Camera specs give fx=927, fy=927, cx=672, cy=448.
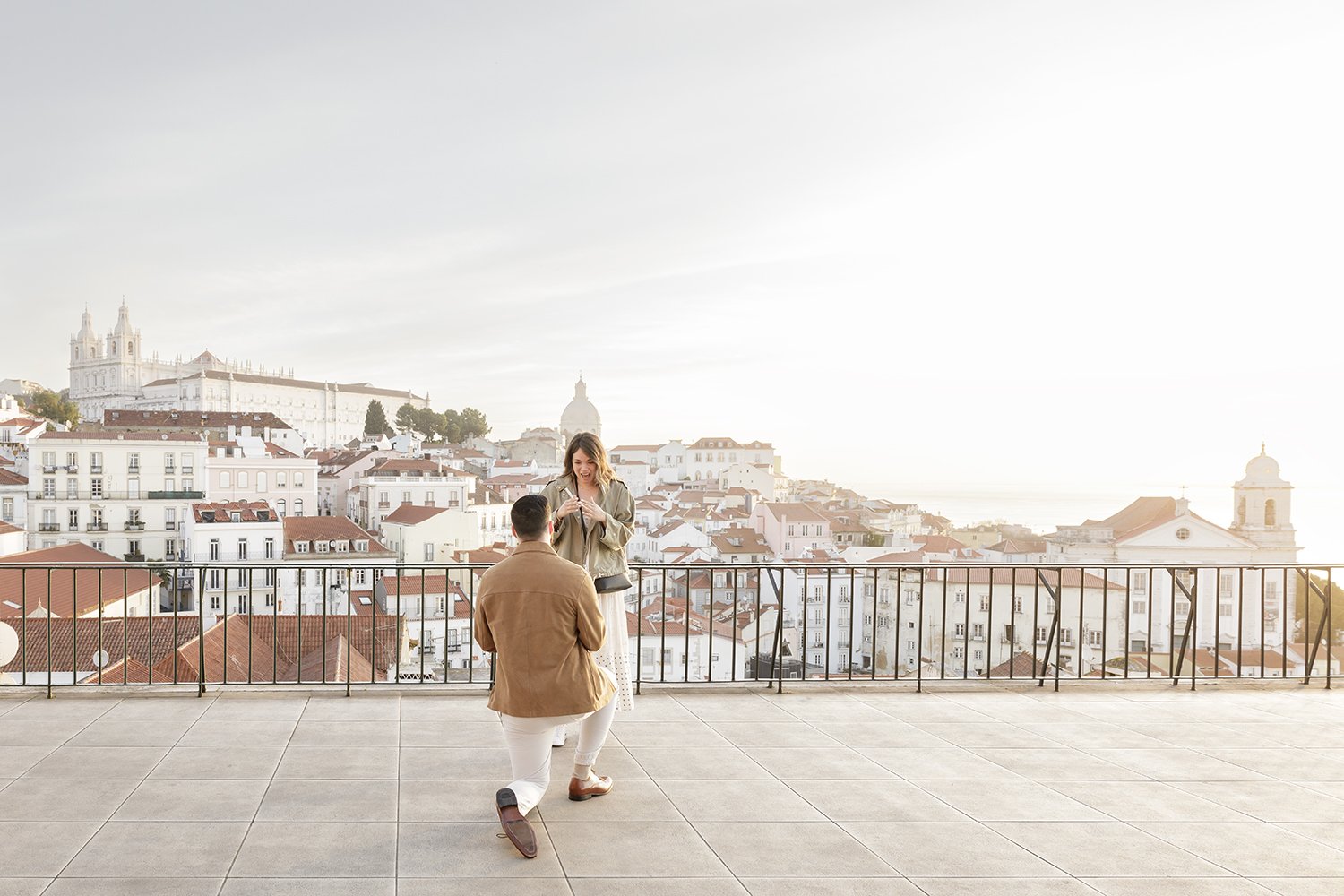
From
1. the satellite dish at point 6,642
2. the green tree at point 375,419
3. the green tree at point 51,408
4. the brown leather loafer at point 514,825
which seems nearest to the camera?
the brown leather loafer at point 514,825

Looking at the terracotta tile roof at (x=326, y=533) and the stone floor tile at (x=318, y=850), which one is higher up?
the stone floor tile at (x=318, y=850)

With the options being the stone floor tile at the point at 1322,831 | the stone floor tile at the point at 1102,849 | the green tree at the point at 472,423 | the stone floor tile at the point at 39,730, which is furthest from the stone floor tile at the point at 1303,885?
the green tree at the point at 472,423

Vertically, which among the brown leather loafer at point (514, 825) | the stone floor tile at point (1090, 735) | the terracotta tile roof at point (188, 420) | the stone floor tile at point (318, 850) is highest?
the terracotta tile roof at point (188, 420)

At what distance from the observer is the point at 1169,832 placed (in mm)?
3990

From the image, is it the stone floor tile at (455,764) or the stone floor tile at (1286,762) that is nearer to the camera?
the stone floor tile at (455,764)

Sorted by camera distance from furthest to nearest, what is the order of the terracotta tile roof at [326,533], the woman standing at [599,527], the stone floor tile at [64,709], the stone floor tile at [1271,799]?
the terracotta tile roof at [326,533] < the stone floor tile at [64,709] < the woman standing at [599,527] < the stone floor tile at [1271,799]

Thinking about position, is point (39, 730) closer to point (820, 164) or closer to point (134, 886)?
point (134, 886)

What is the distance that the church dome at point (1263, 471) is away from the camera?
35219 millimetres

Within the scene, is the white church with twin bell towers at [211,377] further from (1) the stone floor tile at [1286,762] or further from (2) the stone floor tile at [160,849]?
(1) the stone floor tile at [1286,762]

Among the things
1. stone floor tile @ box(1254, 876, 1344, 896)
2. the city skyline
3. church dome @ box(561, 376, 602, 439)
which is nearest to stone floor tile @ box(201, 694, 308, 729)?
stone floor tile @ box(1254, 876, 1344, 896)

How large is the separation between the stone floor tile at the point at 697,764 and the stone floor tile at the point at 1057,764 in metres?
1.36

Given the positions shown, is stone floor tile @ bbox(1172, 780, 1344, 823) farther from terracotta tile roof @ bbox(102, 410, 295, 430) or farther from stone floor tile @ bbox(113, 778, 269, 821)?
terracotta tile roof @ bbox(102, 410, 295, 430)

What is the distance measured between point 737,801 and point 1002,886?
1260 mm

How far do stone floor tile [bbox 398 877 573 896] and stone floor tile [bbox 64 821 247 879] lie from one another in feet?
2.33
